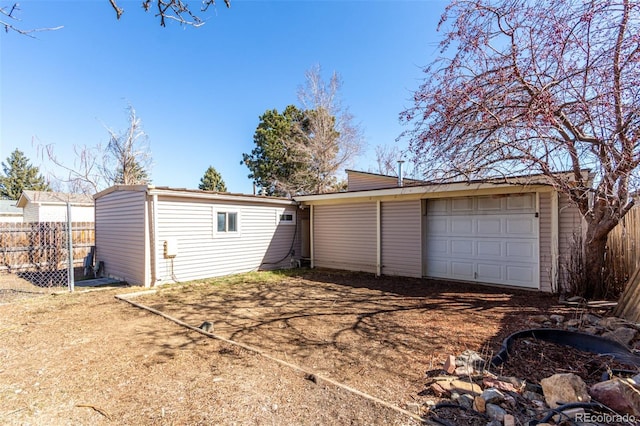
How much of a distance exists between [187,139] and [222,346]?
17.1 metres

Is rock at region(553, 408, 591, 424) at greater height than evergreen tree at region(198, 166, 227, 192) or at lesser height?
lesser

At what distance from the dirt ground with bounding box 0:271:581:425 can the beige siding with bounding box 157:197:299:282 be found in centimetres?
149

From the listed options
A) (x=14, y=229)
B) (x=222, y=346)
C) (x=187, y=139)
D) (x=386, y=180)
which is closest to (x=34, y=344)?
(x=222, y=346)

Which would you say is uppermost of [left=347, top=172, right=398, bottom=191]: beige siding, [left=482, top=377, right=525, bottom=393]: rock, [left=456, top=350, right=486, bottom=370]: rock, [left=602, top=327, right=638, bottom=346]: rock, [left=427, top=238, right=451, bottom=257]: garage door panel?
[left=347, top=172, right=398, bottom=191]: beige siding

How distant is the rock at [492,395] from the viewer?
2.40m

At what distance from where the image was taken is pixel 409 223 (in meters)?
8.56

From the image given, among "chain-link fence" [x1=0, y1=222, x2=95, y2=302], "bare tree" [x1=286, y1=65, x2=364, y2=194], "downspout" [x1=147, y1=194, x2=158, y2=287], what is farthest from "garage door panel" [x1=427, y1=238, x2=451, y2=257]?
"bare tree" [x1=286, y1=65, x2=364, y2=194]

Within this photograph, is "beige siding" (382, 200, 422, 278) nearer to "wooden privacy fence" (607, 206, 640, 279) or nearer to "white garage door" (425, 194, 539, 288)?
"white garage door" (425, 194, 539, 288)

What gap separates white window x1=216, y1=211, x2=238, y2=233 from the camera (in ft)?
29.0

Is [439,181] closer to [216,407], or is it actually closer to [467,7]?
[467,7]

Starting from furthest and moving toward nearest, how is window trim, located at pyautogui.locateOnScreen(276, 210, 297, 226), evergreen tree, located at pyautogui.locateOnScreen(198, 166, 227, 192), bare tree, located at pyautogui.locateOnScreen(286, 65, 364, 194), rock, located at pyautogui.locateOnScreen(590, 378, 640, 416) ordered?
evergreen tree, located at pyautogui.locateOnScreen(198, 166, 227, 192) → bare tree, located at pyautogui.locateOnScreen(286, 65, 364, 194) → window trim, located at pyautogui.locateOnScreen(276, 210, 297, 226) → rock, located at pyautogui.locateOnScreen(590, 378, 640, 416)

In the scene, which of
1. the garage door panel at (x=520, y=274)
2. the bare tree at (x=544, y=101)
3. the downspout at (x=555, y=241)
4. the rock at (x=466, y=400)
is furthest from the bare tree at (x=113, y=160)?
the rock at (x=466, y=400)

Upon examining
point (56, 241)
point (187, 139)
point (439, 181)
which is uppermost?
point (187, 139)

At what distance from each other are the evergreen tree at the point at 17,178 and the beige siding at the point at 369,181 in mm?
31453
